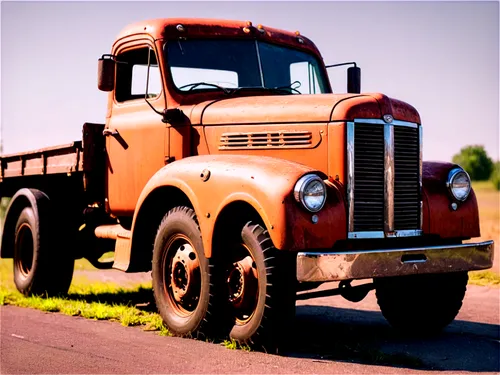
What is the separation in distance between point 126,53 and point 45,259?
263 cm

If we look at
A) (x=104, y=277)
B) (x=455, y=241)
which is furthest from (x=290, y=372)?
(x=104, y=277)

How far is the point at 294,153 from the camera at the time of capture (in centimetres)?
634

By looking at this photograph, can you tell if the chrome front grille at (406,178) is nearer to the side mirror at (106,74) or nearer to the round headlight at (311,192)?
the round headlight at (311,192)

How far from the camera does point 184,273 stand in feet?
21.6

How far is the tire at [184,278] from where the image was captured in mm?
6156

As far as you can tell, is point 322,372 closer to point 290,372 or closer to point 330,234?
point 290,372

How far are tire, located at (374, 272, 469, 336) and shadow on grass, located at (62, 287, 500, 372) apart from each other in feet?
0.48

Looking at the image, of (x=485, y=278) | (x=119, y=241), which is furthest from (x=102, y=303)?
(x=485, y=278)

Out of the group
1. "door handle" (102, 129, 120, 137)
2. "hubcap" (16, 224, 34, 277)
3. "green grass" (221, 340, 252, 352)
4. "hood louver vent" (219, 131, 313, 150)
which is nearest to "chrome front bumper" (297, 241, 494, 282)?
"green grass" (221, 340, 252, 352)

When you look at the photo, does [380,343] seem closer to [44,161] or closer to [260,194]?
[260,194]

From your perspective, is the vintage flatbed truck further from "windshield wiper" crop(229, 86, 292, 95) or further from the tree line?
the tree line

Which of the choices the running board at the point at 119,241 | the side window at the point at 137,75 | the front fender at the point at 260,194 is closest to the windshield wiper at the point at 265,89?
the side window at the point at 137,75

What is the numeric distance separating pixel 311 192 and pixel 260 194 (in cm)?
37

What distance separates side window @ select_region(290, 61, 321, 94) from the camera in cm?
795
